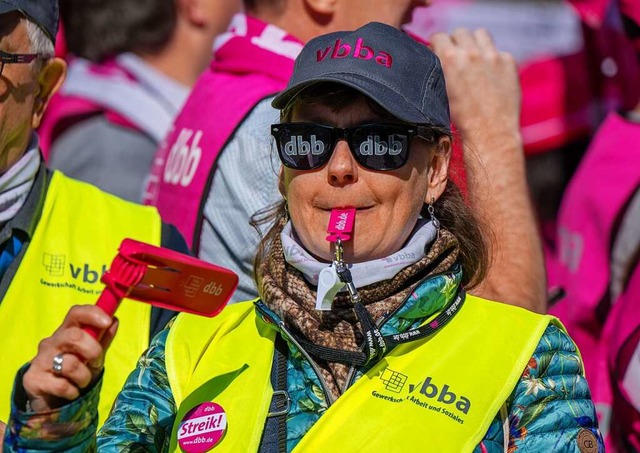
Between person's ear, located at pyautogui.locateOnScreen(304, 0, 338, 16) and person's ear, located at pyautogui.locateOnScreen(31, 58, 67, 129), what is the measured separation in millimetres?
778

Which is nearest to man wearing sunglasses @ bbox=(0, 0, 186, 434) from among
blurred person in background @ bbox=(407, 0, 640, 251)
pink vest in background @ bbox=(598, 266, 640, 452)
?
pink vest in background @ bbox=(598, 266, 640, 452)

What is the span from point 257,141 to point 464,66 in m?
0.66

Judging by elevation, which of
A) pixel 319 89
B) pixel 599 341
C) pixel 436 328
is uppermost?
pixel 319 89

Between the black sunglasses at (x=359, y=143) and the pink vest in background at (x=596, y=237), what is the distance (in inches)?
61.1

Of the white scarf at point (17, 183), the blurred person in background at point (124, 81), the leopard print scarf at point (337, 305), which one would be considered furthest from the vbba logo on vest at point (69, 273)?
the blurred person in background at point (124, 81)

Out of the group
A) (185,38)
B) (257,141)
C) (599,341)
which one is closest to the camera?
(257,141)

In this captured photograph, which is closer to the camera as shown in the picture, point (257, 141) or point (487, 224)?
point (487, 224)

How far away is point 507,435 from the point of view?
2.58 meters

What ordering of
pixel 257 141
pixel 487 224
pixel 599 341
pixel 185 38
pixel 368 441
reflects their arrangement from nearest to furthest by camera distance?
pixel 368 441, pixel 487 224, pixel 257 141, pixel 599 341, pixel 185 38

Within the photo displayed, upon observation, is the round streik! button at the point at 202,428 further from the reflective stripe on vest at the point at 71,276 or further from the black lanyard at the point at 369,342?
the reflective stripe on vest at the point at 71,276

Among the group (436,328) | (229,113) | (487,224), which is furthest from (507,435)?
(229,113)

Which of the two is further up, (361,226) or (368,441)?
(361,226)

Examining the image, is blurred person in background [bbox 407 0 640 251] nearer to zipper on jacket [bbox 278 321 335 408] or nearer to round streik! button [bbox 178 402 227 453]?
zipper on jacket [bbox 278 321 335 408]

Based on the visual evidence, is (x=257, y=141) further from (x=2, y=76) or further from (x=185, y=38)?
(x=185, y=38)
